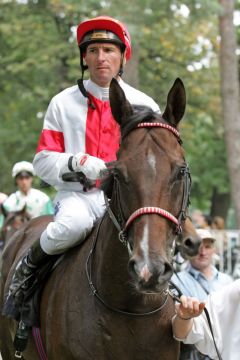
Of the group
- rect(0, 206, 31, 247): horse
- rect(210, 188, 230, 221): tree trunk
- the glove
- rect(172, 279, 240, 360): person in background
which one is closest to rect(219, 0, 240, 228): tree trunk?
rect(0, 206, 31, 247): horse

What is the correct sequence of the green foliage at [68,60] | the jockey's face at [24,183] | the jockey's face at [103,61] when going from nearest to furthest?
the jockey's face at [103,61] → the jockey's face at [24,183] → the green foliage at [68,60]

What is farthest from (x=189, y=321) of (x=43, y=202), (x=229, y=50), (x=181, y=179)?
(x=229, y=50)

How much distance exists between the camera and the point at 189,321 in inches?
209

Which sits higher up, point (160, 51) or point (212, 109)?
point (160, 51)

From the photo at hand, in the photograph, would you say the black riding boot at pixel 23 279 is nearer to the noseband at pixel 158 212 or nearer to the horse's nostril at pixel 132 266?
the noseband at pixel 158 212

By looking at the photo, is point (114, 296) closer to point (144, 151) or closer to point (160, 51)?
point (144, 151)

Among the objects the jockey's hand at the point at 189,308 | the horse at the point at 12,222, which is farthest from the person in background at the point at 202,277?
the jockey's hand at the point at 189,308

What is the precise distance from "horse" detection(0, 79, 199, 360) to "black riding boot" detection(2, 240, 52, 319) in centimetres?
18

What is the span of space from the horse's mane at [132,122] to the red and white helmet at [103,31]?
1128mm

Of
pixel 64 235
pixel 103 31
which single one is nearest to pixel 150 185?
pixel 64 235

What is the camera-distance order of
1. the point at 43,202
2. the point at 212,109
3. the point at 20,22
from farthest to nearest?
the point at 212,109
the point at 20,22
the point at 43,202

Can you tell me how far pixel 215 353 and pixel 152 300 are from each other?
0.53 meters

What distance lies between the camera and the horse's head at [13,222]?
41.4 ft

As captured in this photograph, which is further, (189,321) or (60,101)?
(60,101)
